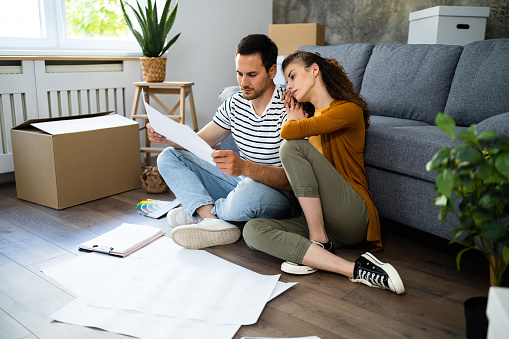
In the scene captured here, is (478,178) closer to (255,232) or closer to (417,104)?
(255,232)

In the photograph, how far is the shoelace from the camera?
4.87 ft

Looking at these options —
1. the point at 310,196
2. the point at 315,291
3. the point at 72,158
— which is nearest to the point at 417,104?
the point at 310,196

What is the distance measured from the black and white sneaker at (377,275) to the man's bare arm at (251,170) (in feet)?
1.42

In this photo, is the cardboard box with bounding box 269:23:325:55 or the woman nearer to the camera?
the woman

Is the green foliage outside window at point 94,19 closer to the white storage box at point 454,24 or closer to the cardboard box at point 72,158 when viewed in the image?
the cardboard box at point 72,158

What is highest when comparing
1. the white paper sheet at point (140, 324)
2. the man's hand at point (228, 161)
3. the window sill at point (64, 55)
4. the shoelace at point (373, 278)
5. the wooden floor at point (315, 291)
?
the window sill at point (64, 55)

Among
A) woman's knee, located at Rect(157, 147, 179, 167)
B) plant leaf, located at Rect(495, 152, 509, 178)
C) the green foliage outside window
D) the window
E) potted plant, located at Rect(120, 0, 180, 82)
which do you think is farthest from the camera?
the green foliage outside window

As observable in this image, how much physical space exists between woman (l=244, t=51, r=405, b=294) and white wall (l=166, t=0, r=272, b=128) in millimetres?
1914

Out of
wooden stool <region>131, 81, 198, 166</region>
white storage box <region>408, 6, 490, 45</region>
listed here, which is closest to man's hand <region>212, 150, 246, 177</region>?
wooden stool <region>131, 81, 198, 166</region>

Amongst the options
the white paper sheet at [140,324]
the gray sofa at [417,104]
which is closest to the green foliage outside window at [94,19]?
the gray sofa at [417,104]

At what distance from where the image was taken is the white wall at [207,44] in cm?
353

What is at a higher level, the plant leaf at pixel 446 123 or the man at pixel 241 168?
the plant leaf at pixel 446 123

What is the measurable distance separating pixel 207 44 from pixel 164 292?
267 cm

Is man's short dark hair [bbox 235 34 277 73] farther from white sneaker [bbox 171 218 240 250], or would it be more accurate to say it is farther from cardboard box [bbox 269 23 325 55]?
cardboard box [bbox 269 23 325 55]
